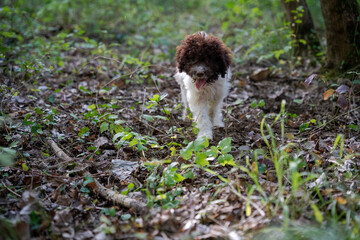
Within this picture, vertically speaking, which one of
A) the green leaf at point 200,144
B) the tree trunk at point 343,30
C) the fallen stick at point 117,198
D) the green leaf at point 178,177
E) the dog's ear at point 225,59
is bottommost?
the fallen stick at point 117,198

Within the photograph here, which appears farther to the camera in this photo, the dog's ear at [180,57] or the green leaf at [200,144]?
the dog's ear at [180,57]

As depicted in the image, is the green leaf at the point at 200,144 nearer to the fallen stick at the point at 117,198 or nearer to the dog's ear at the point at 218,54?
the fallen stick at the point at 117,198

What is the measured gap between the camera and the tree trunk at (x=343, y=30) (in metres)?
4.84

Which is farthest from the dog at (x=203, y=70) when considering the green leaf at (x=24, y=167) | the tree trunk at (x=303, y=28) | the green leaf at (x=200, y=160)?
the tree trunk at (x=303, y=28)

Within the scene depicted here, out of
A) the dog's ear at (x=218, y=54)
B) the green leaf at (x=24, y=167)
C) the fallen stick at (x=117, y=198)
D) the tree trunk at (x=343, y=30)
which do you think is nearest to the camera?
the fallen stick at (x=117, y=198)

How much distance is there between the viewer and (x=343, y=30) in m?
4.95

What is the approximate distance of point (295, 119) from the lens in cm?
477

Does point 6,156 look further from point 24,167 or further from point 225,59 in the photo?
point 225,59

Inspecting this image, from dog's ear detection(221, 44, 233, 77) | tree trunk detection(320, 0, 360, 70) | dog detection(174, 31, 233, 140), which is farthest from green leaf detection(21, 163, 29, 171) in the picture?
tree trunk detection(320, 0, 360, 70)

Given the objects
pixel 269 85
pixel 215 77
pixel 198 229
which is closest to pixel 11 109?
pixel 215 77

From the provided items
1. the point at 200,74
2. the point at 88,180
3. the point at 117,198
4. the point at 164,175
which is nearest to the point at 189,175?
the point at 164,175

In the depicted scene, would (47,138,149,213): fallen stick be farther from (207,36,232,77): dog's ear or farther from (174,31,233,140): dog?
(207,36,232,77): dog's ear

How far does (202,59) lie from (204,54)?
7 cm

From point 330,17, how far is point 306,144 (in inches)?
92.5
